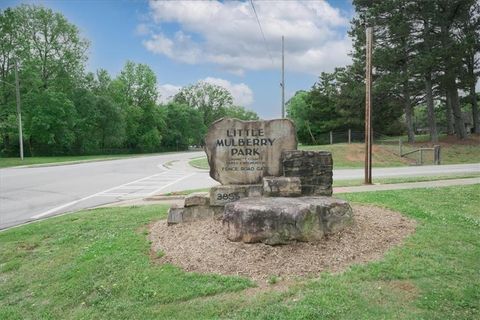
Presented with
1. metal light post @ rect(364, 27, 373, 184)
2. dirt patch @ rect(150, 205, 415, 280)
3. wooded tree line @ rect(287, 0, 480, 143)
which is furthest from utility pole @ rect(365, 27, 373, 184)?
wooded tree line @ rect(287, 0, 480, 143)

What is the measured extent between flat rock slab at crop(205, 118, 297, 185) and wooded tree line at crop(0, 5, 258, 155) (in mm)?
35098

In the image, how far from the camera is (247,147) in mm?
6633

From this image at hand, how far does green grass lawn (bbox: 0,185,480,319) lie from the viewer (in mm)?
3725

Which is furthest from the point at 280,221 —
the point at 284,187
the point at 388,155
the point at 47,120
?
the point at 47,120

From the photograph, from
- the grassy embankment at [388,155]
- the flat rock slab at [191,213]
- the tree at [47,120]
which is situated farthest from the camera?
the tree at [47,120]

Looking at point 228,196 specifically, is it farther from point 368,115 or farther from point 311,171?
point 368,115

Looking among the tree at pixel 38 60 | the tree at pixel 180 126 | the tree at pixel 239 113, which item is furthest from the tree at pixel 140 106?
the tree at pixel 239 113

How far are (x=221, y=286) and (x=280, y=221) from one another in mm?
1260

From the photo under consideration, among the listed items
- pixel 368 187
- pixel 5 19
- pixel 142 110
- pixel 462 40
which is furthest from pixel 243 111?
pixel 368 187

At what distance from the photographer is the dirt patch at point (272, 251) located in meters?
4.65

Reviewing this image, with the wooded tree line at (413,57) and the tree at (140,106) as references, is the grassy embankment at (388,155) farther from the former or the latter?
the tree at (140,106)

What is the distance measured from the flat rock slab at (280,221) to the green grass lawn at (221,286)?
0.82 metres

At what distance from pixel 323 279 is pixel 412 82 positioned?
3284 centimetres

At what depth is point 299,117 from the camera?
5672 centimetres
